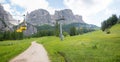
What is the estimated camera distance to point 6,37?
19762 centimetres

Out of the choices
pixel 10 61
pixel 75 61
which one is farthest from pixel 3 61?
pixel 75 61

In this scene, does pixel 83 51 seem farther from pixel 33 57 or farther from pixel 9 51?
pixel 9 51

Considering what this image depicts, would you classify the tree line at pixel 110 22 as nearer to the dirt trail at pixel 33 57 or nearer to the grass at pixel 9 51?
the grass at pixel 9 51

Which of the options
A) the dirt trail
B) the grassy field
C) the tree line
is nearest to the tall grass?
the grassy field

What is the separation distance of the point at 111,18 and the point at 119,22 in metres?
7.93

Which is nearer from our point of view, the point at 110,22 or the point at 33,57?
the point at 33,57

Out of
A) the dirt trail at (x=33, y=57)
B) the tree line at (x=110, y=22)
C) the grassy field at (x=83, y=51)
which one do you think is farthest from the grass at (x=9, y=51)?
the tree line at (x=110, y=22)

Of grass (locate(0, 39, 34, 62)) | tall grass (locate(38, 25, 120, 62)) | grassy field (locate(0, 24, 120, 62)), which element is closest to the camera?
tall grass (locate(38, 25, 120, 62))

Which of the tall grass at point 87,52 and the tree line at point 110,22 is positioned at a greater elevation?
the tree line at point 110,22

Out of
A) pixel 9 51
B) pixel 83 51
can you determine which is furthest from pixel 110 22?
pixel 83 51

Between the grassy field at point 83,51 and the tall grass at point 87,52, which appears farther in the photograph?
the grassy field at point 83,51

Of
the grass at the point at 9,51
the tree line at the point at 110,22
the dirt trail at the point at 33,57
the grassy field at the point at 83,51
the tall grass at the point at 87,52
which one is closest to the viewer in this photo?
the tall grass at the point at 87,52

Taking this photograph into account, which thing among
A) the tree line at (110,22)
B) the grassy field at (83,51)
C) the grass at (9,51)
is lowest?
the grass at (9,51)

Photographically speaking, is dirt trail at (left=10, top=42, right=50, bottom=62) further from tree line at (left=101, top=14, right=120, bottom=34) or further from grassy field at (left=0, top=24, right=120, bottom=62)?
tree line at (left=101, top=14, right=120, bottom=34)
